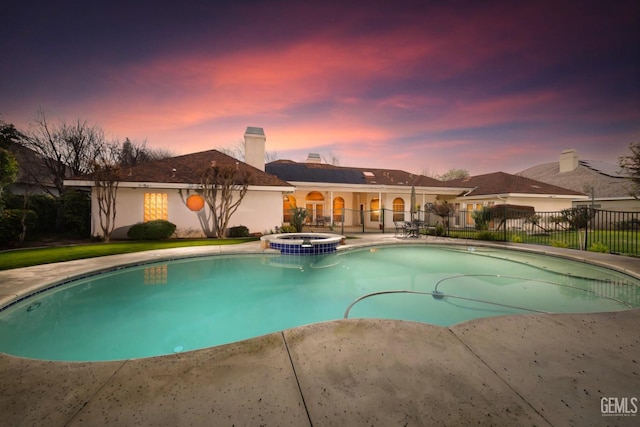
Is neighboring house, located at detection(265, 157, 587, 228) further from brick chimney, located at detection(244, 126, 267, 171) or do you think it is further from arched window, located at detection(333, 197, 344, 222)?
brick chimney, located at detection(244, 126, 267, 171)

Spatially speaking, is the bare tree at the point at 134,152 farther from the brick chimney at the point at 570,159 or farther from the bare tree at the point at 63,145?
the brick chimney at the point at 570,159

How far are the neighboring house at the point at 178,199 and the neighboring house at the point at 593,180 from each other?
76.1 ft

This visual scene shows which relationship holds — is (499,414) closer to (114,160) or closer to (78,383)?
(78,383)

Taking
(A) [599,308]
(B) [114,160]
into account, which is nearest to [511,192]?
(A) [599,308]

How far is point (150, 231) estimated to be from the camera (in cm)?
1293

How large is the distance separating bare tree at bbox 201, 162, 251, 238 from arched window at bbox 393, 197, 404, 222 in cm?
1242

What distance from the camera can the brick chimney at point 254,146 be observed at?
62.0 ft

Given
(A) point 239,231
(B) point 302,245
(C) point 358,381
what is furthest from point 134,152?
(C) point 358,381

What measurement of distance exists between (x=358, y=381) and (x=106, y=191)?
1612cm

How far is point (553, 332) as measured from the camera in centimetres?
293

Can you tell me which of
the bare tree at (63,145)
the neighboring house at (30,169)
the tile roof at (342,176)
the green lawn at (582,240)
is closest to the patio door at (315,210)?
the tile roof at (342,176)

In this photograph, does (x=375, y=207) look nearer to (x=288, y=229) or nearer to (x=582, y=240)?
(x=288, y=229)

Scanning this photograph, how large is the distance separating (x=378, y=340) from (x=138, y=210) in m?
15.4

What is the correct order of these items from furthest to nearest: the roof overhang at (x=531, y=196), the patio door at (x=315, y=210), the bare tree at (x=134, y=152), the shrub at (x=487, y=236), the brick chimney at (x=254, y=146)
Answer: the bare tree at (x=134, y=152)
the patio door at (x=315, y=210)
the brick chimney at (x=254, y=146)
the roof overhang at (x=531, y=196)
the shrub at (x=487, y=236)
